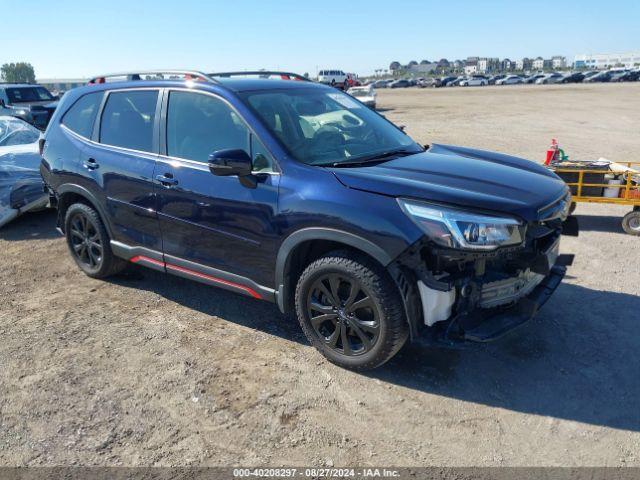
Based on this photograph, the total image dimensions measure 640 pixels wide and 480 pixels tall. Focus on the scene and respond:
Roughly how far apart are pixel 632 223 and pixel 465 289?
4.49 meters

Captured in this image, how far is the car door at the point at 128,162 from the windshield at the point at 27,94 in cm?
1413

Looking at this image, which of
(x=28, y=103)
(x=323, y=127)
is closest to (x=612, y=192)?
(x=323, y=127)

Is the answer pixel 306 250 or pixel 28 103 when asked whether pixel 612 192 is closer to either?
pixel 306 250

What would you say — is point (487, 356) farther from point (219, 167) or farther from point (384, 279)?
A: point (219, 167)

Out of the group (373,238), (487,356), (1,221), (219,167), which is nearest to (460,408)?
(487,356)

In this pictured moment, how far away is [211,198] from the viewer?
387 centimetres

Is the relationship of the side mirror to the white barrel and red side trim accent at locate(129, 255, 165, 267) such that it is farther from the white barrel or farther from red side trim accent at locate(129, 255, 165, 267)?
the white barrel

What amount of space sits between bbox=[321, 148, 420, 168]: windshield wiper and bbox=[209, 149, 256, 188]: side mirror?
53cm

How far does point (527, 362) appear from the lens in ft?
12.0

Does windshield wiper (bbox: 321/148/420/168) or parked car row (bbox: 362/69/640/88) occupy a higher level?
parked car row (bbox: 362/69/640/88)

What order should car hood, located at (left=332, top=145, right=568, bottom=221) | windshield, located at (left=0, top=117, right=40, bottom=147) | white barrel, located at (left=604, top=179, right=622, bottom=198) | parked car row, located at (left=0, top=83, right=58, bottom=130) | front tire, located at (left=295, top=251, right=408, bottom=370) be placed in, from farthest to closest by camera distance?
parked car row, located at (left=0, top=83, right=58, bottom=130) < windshield, located at (left=0, top=117, right=40, bottom=147) < white barrel, located at (left=604, top=179, right=622, bottom=198) < front tire, located at (left=295, top=251, right=408, bottom=370) < car hood, located at (left=332, top=145, right=568, bottom=221)

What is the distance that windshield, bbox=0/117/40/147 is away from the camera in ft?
26.1

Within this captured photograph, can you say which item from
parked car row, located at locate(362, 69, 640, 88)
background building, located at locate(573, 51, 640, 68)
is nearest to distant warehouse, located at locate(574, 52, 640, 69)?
background building, located at locate(573, 51, 640, 68)

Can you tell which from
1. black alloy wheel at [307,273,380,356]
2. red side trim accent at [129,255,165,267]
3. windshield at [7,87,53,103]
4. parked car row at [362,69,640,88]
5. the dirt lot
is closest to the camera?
the dirt lot
